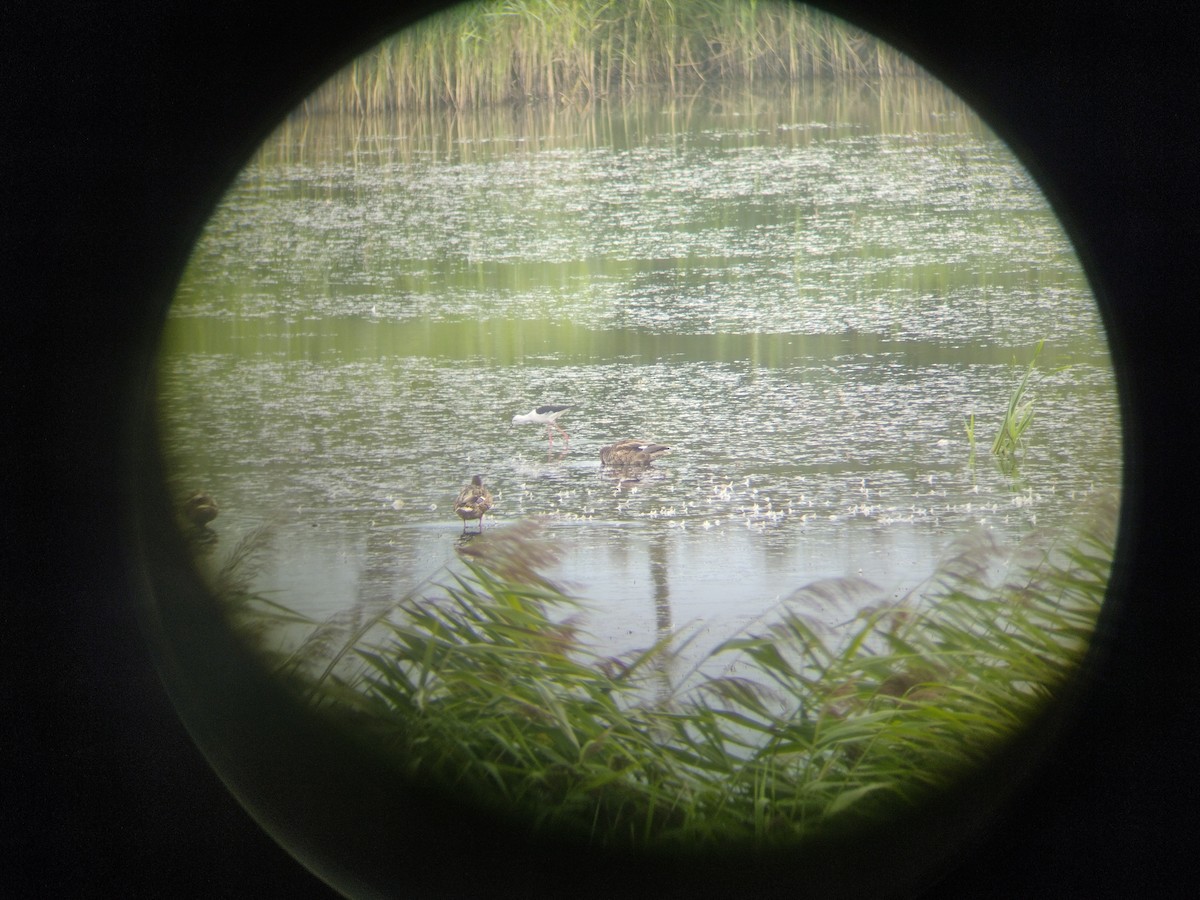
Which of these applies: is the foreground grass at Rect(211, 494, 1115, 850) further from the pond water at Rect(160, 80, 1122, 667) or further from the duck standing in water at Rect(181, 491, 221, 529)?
the duck standing in water at Rect(181, 491, 221, 529)

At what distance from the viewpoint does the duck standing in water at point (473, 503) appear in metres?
2.23

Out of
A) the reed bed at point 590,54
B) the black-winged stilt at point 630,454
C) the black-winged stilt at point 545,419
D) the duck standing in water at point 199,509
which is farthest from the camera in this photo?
the reed bed at point 590,54

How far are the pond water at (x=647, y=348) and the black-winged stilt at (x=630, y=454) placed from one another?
1.4 inches

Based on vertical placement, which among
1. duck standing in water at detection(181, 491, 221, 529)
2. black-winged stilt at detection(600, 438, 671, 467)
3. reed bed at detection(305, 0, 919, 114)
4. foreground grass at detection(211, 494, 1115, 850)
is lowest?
foreground grass at detection(211, 494, 1115, 850)

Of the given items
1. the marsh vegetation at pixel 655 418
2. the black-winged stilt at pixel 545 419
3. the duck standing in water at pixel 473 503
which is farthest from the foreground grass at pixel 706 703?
the black-winged stilt at pixel 545 419

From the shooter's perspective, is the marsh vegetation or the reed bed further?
the reed bed

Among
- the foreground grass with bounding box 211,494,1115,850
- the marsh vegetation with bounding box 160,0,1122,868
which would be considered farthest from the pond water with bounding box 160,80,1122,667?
the foreground grass with bounding box 211,494,1115,850

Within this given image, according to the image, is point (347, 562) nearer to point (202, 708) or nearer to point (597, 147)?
point (202, 708)

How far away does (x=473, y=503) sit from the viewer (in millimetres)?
2229

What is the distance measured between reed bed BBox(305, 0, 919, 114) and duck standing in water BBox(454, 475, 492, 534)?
1411 millimetres

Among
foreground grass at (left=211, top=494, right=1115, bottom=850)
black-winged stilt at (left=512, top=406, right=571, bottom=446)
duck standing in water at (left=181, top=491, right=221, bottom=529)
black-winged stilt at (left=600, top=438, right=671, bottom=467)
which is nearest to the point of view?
foreground grass at (left=211, top=494, right=1115, bottom=850)

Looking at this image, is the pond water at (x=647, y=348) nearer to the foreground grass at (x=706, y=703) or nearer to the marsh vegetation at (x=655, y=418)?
the marsh vegetation at (x=655, y=418)

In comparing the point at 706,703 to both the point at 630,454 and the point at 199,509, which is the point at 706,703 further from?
the point at 199,509

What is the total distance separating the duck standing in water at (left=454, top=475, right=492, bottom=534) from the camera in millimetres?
2227
